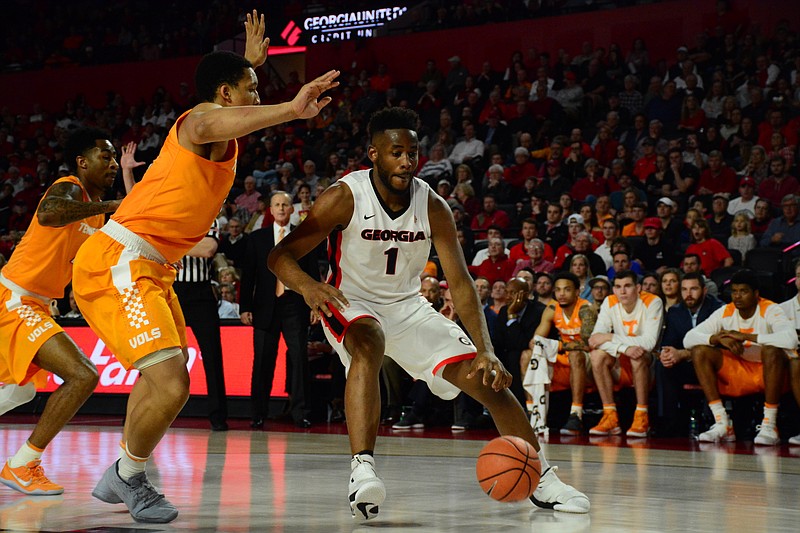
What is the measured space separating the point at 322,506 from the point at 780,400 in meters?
5.25

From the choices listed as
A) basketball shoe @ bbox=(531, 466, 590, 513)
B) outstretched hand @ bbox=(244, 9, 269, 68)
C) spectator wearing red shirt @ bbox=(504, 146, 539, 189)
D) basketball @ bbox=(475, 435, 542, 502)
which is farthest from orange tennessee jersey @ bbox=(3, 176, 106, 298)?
spectator wearing red shirt @ bbox=(504, 146, 539, 189)

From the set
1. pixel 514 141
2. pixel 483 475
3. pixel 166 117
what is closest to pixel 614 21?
pixel 514 141

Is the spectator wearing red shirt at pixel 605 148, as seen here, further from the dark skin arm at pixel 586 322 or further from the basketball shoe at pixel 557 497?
the basketball shoe at pixel 557 497

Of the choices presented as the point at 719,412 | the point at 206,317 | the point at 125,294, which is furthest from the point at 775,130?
the point at 125,294

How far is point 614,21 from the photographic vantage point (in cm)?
1689

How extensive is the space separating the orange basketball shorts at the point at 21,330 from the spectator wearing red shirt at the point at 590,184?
29.4 ft

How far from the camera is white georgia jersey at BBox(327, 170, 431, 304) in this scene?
4.81 metres

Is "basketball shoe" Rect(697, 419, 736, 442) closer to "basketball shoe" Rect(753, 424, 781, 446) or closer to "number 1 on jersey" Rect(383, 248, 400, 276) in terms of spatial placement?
"basketball shoe" Rect(753, 424, 781, 446)

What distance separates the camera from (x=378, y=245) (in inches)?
190

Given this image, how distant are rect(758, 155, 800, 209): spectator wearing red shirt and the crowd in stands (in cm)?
2

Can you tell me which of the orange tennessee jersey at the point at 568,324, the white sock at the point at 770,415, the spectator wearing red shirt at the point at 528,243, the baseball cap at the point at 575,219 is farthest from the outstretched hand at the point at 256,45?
the baseball cap at the point at 575,219

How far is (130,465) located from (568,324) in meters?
5.67

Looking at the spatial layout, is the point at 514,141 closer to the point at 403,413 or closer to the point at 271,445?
the point at 403,413

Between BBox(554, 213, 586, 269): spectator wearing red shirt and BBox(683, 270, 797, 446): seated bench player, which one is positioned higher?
BBox(554, 213, 586, 269): spectator wearing red shirt
